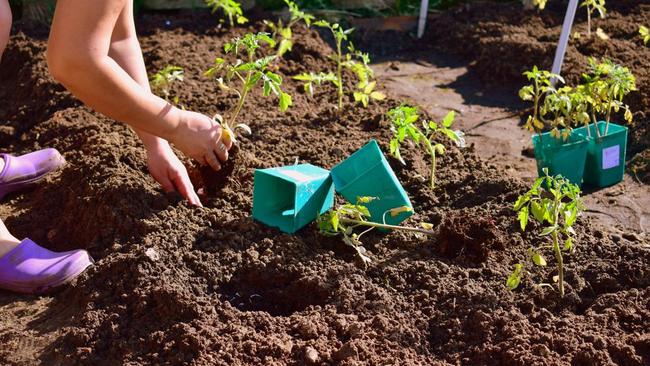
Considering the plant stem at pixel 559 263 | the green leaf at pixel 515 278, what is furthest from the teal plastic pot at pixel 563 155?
the green leaf at pixel 515 278

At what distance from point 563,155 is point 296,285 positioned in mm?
1325

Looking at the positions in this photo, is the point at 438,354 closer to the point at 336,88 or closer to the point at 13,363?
the point at 13,363

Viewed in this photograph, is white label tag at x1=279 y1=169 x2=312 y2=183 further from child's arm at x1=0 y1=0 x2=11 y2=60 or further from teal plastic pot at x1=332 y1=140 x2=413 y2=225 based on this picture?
child's arm at x1=0 y1=0 x2=11 y2=60

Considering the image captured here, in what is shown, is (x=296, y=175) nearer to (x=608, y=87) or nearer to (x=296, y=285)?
(x=296, y=285)

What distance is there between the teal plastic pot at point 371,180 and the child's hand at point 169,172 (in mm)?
560

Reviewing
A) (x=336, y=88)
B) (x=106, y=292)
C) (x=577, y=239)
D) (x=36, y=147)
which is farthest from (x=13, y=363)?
(x=336, y=88)

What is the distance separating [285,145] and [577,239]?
131cm

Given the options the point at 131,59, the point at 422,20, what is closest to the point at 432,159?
the point at 131,59

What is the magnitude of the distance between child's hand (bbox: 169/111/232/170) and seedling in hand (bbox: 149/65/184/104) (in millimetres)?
1063

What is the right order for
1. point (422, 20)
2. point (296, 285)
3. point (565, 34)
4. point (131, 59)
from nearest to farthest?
point (296, 285)
point (131, 59)
point (565, 34)
point (422, 20)

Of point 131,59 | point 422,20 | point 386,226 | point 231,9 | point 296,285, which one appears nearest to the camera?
point 296,285

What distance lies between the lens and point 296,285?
2676 millimetres

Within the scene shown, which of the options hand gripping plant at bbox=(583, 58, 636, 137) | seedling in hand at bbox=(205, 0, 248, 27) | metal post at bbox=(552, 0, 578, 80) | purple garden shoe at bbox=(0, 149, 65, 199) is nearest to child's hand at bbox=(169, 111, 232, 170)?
purple garden shoe at bbox=(0, 149, 65, 199)

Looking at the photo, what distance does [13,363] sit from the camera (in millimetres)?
2420
